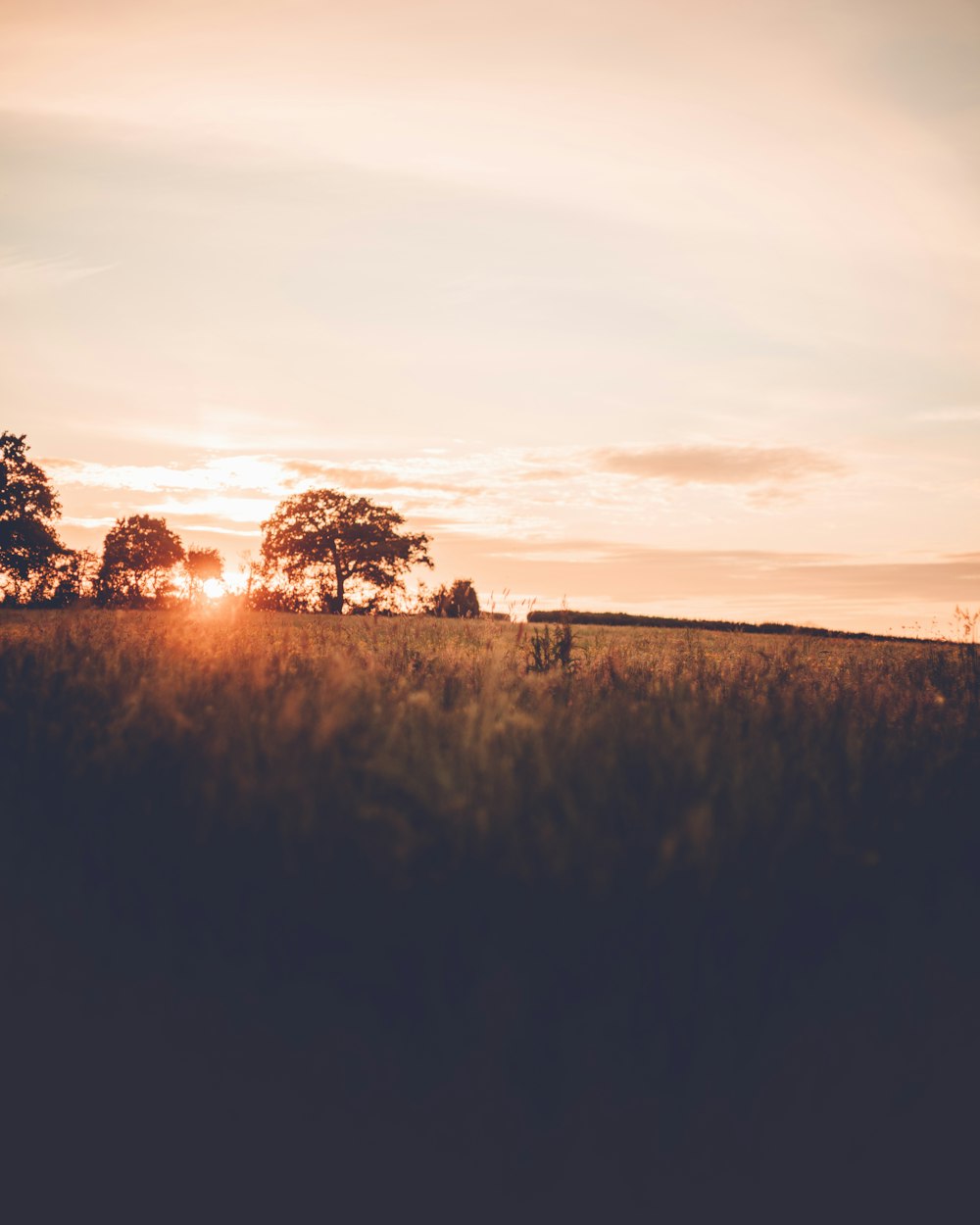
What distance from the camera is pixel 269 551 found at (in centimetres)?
4916

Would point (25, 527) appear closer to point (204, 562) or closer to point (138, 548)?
point (138, 548)

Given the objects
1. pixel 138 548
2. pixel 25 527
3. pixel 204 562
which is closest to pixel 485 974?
pixel 25 527

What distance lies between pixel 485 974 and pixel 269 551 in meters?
48.6

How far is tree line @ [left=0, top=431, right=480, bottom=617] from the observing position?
137ft

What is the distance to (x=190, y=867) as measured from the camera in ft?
10.8

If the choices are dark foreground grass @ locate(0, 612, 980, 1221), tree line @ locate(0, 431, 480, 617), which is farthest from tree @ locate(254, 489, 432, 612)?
dark foreground grass @ locate(0, 612, 980, 1221)

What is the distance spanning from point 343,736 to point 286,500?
48429 mm

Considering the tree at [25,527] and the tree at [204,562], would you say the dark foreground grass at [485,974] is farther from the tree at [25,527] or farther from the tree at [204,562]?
the tree at [204,562]

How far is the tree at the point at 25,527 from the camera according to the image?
40.8 meters

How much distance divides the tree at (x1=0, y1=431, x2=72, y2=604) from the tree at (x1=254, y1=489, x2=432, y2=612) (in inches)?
446

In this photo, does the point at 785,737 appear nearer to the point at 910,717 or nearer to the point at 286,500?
the point at 910,717

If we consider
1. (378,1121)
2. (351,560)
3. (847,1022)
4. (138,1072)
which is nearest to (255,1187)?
(378,1121)

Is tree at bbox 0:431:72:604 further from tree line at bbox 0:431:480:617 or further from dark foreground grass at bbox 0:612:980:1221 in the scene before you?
dark foreground grass at bbox 0:612:980:1221

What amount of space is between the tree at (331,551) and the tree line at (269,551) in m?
0.06
